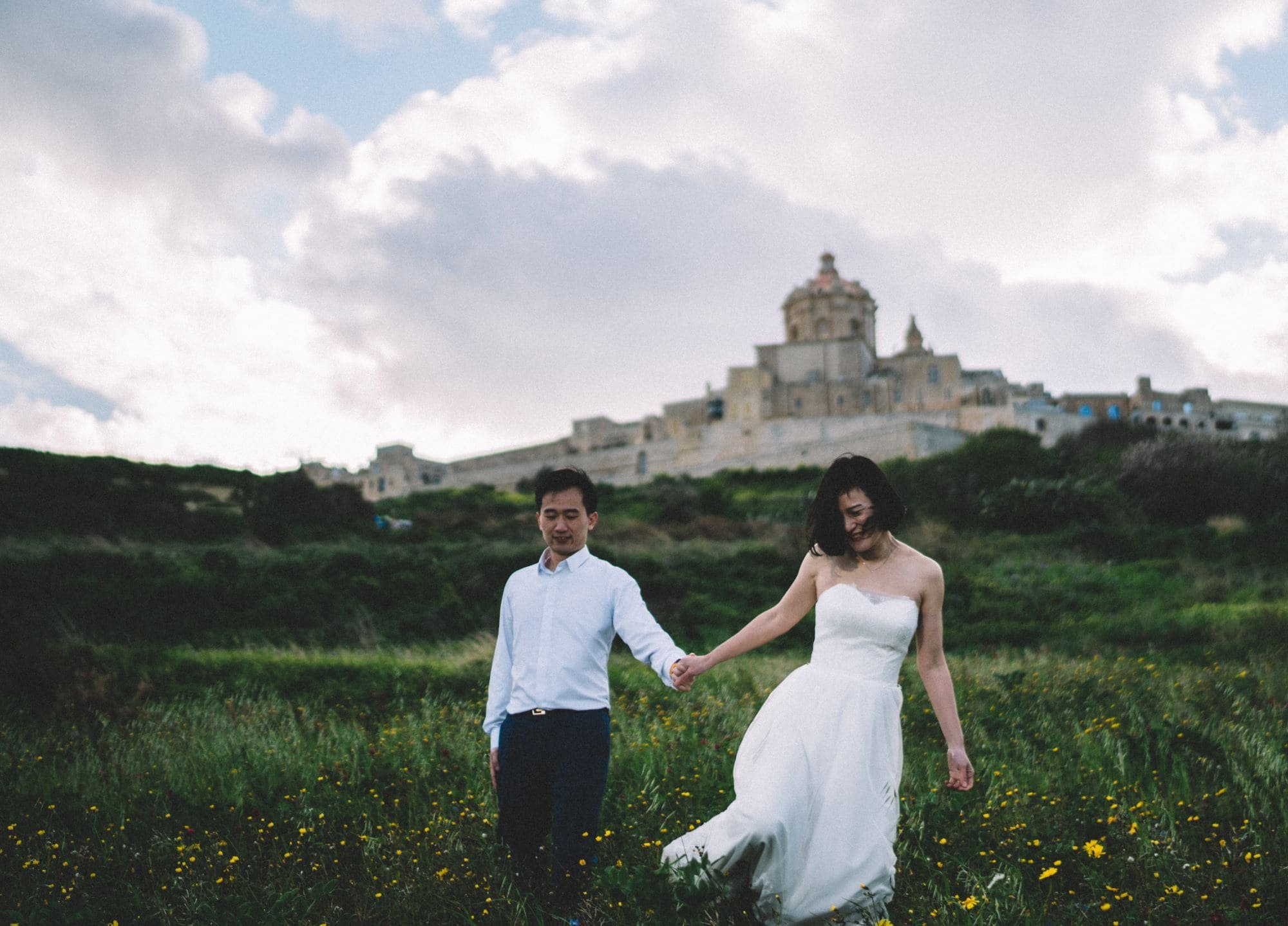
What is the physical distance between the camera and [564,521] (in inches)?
148

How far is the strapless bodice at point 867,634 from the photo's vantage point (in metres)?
3.59

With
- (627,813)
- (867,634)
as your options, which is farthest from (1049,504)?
(867,634)

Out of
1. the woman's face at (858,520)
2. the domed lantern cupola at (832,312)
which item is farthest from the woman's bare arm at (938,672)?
the domed lantern cupola at (832,312)

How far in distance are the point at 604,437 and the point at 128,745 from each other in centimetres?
6020

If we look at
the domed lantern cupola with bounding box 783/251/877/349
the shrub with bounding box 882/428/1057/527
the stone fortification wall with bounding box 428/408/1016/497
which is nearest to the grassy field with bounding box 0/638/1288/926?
the shrub with bounding box 882/428/1057/527

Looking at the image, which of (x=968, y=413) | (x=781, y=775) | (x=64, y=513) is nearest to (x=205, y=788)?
(x=781, y=775)

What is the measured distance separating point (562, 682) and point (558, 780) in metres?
0.36

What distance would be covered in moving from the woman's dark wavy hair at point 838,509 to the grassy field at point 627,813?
134 centimetres

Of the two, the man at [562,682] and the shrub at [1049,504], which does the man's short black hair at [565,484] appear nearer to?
the man at [562,682]

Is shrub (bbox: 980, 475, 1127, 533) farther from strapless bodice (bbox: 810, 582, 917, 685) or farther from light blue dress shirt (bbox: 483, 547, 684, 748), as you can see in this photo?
light blue dress shirt (bbox: 483, 547, 684, 748)

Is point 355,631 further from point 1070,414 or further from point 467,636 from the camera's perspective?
point 1070,414

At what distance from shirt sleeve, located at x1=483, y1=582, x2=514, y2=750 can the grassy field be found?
0.64 m

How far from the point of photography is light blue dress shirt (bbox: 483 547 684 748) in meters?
3.63

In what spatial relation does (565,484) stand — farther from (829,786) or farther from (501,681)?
(829,786)
